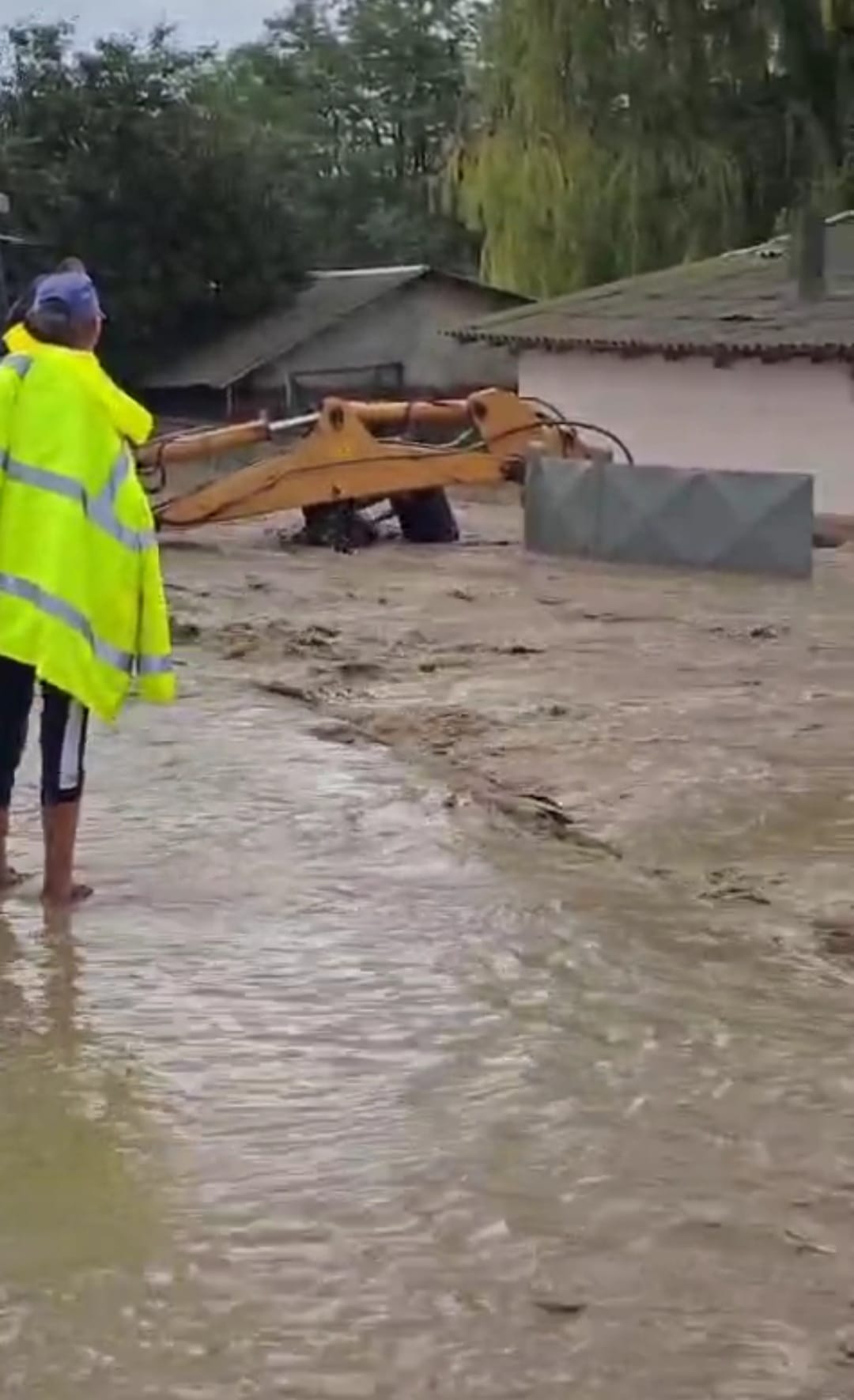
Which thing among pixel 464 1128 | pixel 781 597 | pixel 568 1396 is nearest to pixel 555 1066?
pixel 464 1128

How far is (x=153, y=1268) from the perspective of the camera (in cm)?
442

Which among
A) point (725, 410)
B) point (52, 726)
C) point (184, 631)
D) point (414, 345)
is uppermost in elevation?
point (414, 345)

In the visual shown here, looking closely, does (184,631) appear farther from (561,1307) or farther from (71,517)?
(561,1307)

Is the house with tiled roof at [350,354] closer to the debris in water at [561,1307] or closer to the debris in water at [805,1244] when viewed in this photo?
the debris in water at [805,1244]

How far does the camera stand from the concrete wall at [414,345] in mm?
42281

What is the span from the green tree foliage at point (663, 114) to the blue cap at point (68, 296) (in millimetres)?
20819

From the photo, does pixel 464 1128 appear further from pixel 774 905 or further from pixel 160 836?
pixel 160 836

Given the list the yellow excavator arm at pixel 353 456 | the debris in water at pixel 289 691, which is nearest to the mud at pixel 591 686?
the debris in water at pixel 289 691

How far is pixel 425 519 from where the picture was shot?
22219 millimetres

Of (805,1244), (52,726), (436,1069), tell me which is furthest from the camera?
(52,726)

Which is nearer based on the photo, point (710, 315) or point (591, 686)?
point (591, 686)

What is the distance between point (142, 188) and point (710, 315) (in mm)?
16721

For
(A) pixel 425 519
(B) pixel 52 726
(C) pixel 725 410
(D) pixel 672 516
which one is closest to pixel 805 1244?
(B) pixel 52 726

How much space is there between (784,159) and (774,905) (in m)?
22.4
